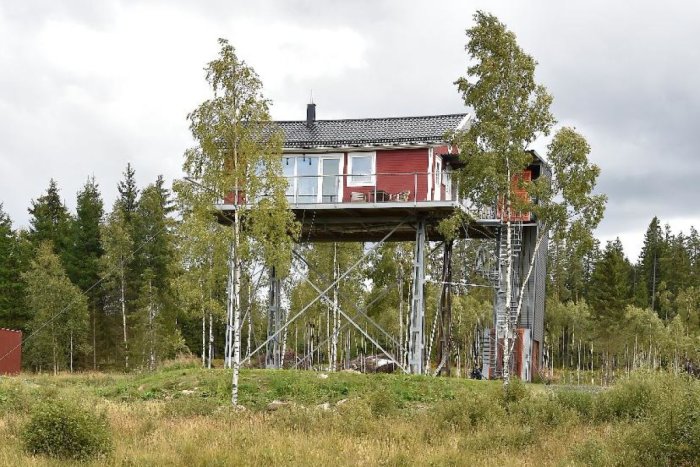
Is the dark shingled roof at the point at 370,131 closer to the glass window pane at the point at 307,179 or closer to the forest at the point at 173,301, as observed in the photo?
the glass window pane at the point at 307,179

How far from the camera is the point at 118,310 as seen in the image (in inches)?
2628

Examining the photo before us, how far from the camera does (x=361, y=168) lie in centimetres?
3684

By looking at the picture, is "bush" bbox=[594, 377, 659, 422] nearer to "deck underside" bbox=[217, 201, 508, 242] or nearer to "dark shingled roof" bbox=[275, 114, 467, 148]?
"deck underside" bbox=[217, 201, 508, 242]

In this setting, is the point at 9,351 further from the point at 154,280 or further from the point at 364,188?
the point at 364,188

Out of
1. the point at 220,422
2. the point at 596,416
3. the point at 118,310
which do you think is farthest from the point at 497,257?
the point at 118,310

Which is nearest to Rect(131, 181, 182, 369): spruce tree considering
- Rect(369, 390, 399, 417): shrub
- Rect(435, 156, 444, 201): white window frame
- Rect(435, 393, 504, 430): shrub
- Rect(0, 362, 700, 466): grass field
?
Rect(435, 156, 444, 201): white window frame

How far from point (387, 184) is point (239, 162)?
9286mm

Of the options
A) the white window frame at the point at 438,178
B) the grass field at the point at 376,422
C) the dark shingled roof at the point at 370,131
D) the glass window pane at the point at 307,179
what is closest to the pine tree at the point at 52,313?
the dark shingled roof at the point at 370,131

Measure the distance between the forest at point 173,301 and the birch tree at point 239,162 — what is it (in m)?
16.1

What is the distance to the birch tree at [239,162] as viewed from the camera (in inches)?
1105

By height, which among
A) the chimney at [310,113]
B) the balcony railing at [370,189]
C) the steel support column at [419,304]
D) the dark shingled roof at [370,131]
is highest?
the chimney at [310,113]

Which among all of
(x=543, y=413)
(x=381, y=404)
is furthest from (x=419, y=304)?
(x=543, y=413)

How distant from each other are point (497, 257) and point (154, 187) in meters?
39.2

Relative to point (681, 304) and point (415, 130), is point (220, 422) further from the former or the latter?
point (681, 304)
